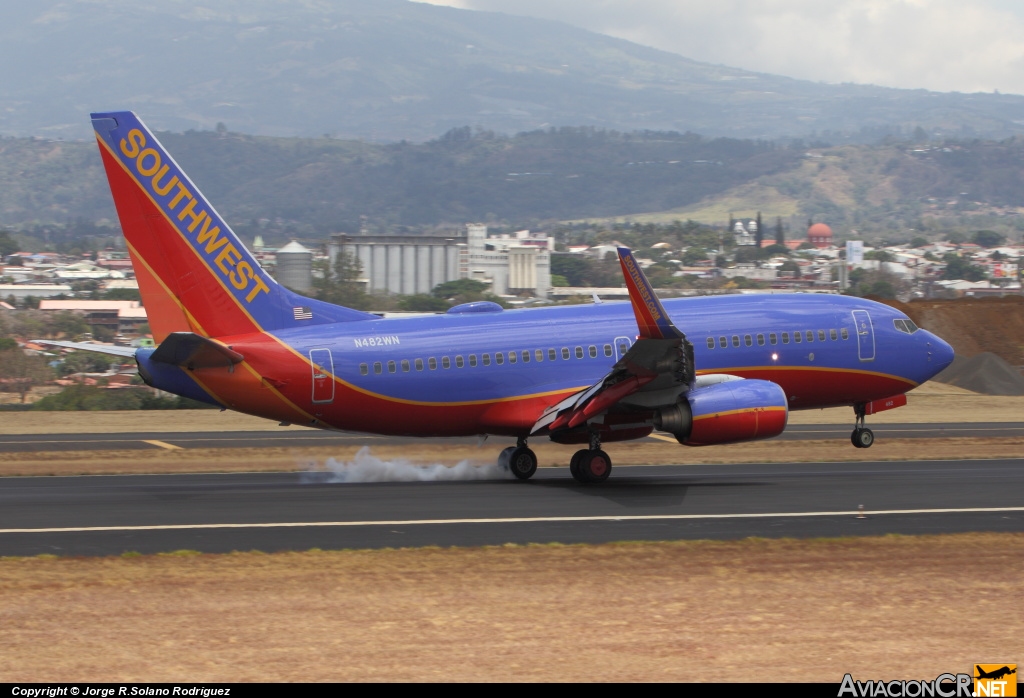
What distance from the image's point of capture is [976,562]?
1906 cm

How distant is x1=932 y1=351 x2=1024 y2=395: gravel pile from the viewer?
5956 centimetres

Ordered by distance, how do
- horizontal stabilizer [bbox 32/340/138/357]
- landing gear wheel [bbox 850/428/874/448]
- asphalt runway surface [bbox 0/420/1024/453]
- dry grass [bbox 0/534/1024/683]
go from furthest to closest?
asphalt runway surface [bbox 0/420/1024/453], landing gear wheel [bbox 850/428/874/448], horizontal stabilizer [bbox 32/340/138/357], dry grass [bbox 0/534/1024/683]

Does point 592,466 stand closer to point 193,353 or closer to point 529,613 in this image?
point 193,353

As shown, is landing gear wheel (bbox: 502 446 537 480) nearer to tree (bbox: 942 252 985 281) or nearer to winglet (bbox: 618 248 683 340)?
winglet (bbox: 618 248 683 340)

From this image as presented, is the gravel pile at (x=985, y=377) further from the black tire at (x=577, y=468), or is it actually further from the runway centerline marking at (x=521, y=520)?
the runway centerline marking at (x=521, y=520)

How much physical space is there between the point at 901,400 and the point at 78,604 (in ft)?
75.4

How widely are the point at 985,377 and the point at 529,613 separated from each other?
163 ft

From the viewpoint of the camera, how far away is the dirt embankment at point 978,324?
6919 centimetres

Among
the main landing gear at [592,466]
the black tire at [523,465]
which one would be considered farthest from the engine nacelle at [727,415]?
the black tire at [523,465]

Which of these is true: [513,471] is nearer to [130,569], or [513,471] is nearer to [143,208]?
[143,208]

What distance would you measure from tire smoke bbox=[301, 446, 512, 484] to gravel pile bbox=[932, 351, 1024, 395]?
3565 cm

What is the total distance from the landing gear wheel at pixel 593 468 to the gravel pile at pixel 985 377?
36.0 meters

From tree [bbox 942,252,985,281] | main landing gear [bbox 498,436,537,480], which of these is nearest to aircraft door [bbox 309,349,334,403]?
main landing gear [bbox 498,436,537,480]

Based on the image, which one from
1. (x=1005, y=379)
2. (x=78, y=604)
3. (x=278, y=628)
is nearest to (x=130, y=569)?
(x=78, y=604)
